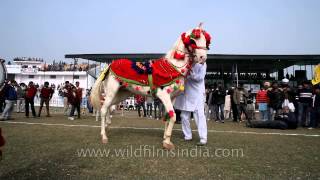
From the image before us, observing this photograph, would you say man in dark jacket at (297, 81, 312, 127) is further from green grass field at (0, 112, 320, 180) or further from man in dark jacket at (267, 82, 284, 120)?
green grass field at (0, 112, 320, 180)

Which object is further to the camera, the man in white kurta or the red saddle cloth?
the man in white kurta

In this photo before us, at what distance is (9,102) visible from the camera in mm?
13016

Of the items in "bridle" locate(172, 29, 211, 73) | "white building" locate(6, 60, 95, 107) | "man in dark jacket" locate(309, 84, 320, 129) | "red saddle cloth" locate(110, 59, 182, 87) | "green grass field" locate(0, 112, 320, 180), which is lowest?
"green grass field" locate(0, 112, 320, 180)

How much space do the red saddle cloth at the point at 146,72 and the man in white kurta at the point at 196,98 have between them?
0.59 metres

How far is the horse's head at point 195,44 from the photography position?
237 inches

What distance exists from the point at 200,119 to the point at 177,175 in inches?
112

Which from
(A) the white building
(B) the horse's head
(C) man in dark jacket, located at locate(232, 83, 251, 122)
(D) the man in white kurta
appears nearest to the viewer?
(B) the horse's head

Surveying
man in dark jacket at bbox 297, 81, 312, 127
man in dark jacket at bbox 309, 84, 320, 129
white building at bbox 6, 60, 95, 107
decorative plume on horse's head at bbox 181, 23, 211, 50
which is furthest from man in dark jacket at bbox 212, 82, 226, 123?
white building at bbox 6, 60, 95, 107

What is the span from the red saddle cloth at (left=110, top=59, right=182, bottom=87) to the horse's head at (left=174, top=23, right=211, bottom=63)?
0.36m

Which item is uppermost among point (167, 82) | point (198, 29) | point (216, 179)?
point (198, 29)

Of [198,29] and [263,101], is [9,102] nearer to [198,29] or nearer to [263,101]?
[198,29]

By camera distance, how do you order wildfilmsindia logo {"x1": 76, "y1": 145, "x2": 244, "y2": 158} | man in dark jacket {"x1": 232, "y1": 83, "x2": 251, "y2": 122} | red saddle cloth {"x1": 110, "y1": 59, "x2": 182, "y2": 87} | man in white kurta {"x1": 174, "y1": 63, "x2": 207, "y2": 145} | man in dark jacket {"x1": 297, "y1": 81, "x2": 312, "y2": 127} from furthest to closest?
man in dark jacket {"x1": 232, "y1": 83, "x2": 251, "y2": 122} → man in dark jacket {"x1": 297, "y1": 81, "x2": 312, "y2": 127} → man in white kurta {"x1": 174, "y1": 63, "x2": 207, "y2": 145} → red saddle cloth {"x1": 110, "y1": 59, "x2": 182, "y2": 87} → wildfilmsindia logo {"x1": 76, "y1": 145, "x2": 244, "y2": 158}

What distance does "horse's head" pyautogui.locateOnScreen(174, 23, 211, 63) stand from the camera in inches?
237

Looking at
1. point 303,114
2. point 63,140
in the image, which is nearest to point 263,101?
point 303,114
